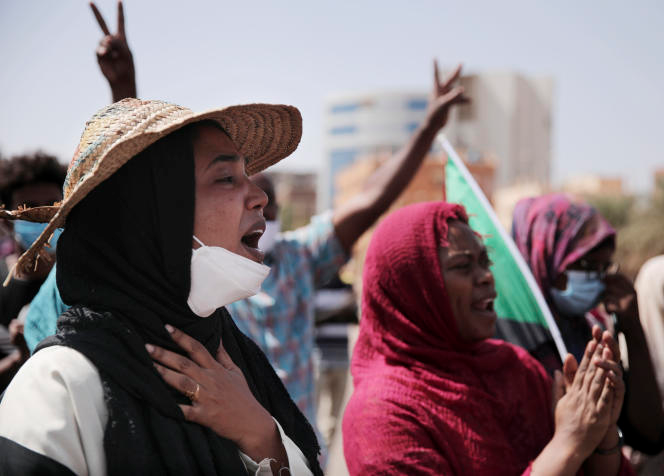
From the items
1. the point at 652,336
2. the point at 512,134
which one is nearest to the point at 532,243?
the point at 652,336

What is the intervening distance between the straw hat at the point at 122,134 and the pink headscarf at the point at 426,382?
2.77 feet

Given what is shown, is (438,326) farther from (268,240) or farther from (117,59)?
(117,59)

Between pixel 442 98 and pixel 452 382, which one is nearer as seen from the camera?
pixel 452 382

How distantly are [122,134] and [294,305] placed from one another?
2.20 meters

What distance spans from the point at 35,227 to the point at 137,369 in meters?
1.95

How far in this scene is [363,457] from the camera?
2186 millimetres

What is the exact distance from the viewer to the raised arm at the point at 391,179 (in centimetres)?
352

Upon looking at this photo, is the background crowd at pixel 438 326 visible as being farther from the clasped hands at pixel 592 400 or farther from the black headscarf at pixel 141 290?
the black headscarf at pixel 141 290

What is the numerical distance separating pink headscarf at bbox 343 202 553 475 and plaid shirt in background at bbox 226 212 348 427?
1016 millimetres

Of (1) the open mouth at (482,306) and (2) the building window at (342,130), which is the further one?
(2) the building window at (342,130)

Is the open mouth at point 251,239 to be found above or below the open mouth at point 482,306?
above

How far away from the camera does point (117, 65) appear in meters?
2.63

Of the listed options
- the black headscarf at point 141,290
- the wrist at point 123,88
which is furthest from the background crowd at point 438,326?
the black headscarf at point 141,290

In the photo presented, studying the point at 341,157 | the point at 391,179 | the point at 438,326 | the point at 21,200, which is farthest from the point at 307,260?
the point at 341,157
